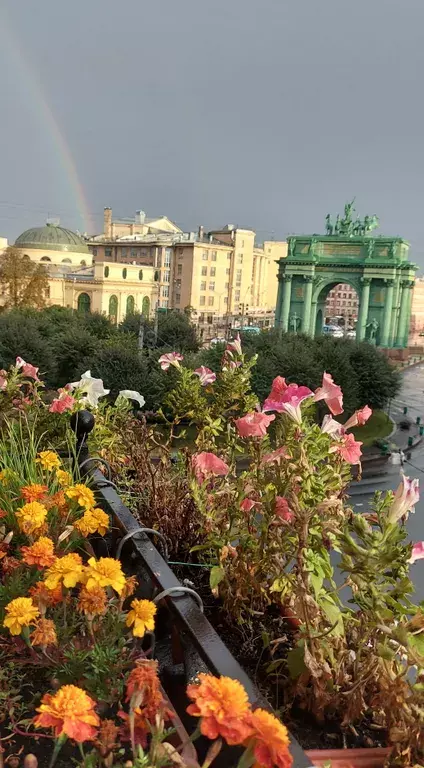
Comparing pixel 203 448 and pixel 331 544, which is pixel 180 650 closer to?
pixel 331 544

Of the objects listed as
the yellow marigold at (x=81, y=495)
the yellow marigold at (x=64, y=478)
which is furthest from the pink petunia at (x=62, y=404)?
the yellow marigold at (x=81, y=495)

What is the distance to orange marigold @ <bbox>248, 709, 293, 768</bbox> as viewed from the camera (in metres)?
1.59

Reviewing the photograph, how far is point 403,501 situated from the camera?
2.46 metres

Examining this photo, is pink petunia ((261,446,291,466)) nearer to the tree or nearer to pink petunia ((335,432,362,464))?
pink petunia ((335,432,362,464))

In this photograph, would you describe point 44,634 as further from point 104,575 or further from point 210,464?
point 210,464

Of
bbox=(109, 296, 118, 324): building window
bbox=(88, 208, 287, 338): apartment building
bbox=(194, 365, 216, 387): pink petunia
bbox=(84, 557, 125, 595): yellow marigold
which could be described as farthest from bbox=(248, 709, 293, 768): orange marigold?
bbox=(88, 208, 287, 338): apartment building

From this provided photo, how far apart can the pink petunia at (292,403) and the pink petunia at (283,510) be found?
1.34ft

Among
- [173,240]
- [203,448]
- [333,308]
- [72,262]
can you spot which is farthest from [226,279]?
[203,448]

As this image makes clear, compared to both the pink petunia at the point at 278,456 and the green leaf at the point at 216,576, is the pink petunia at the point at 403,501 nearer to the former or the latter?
the pink petunia at the point at 278,456

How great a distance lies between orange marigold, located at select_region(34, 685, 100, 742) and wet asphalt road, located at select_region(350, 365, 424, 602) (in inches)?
102

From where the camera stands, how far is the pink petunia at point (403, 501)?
2434 mm

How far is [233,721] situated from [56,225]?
2900 inches

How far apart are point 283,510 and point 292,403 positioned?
531 millimetres

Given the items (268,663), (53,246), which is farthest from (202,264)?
(268,663)
